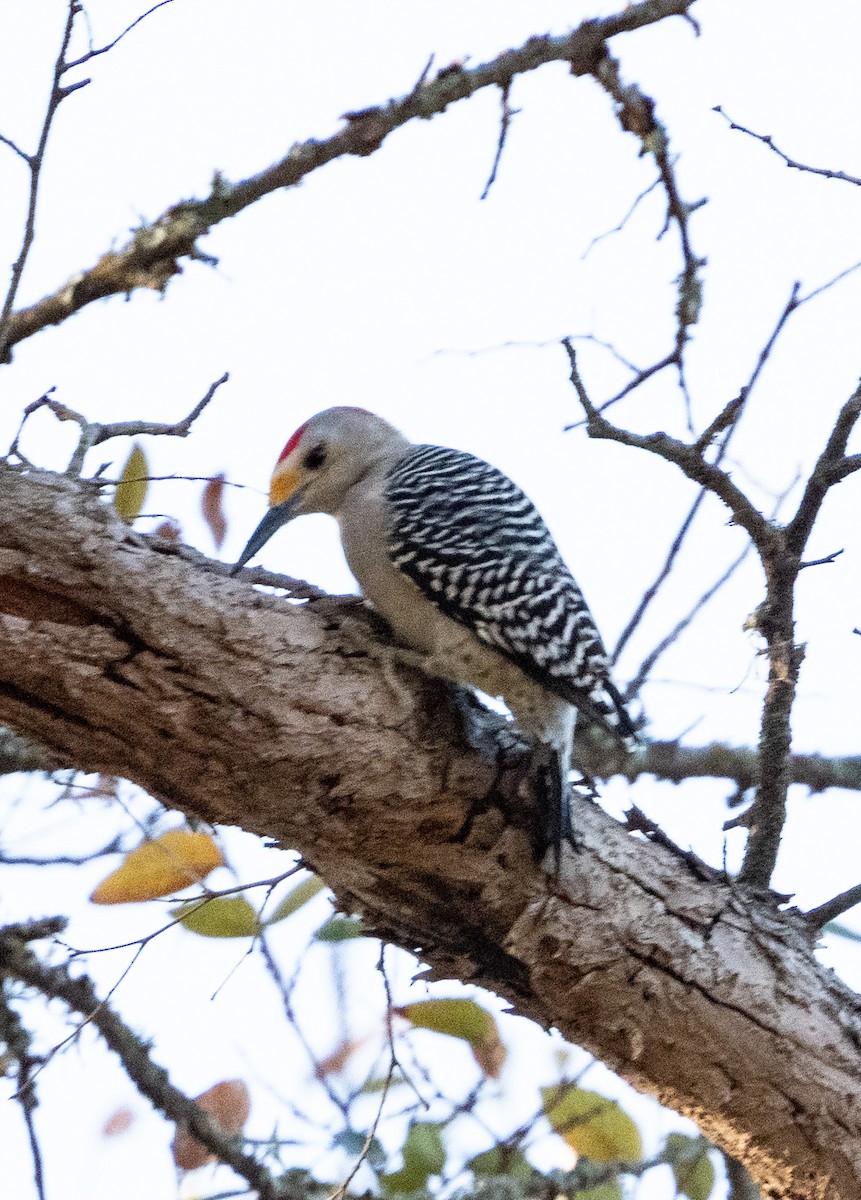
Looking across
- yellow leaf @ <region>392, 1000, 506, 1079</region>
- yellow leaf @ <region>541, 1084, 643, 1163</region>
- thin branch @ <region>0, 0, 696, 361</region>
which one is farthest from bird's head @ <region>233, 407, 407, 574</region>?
yellow leaf @ <region>541, 1084, 643, 1163</region>

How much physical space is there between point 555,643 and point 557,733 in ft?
0.75

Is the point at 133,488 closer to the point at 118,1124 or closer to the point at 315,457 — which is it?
the point at 315,457

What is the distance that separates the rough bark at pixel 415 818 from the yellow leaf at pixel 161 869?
733 millimetres

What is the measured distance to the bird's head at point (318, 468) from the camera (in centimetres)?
404

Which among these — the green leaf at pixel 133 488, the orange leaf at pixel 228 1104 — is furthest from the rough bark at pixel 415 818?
the orange leaf at pixel 228 1104

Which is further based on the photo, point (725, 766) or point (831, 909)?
point (725, 766)

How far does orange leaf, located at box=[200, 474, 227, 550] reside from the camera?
13.4ft

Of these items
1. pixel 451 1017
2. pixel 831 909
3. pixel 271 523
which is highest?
pixel 271 523

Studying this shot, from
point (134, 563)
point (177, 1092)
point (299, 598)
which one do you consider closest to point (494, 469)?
point (299, 598)

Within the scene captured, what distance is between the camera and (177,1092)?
12.4 feet

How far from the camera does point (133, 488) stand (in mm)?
3311

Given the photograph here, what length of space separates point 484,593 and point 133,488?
883 millimetres

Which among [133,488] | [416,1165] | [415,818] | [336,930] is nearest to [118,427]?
[133,488]

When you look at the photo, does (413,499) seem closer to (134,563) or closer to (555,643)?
(555,643)
